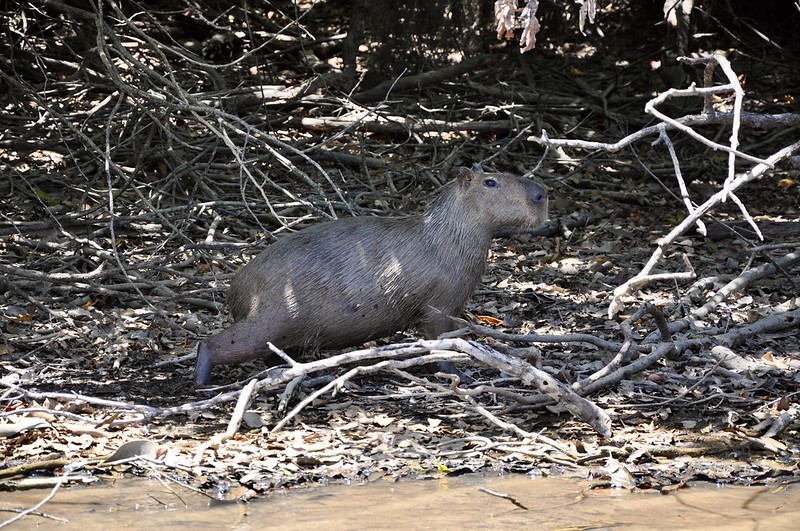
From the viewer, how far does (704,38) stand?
1038cm

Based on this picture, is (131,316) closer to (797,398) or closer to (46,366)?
(46,366)

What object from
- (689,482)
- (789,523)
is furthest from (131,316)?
(789,523)

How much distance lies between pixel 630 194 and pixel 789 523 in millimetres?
4892

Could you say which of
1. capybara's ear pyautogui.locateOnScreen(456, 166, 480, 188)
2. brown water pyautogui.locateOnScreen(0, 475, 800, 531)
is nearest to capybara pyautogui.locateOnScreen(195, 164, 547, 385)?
capybara's ear pyautogui.locateOnScreen(456, 166, 480, 188)

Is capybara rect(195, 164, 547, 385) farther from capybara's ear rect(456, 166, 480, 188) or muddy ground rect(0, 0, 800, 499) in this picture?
muddy ground rect(0, 0, 800, 499)

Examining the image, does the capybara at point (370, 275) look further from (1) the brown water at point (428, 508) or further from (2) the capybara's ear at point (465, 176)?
(1) the brown water at point (428, 508)

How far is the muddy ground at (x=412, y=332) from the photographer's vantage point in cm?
382

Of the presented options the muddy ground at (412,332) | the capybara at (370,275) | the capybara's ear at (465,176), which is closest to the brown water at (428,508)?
the muddy ground at (412,332)

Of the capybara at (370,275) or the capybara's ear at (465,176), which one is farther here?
the capybara's ear at (465,176)

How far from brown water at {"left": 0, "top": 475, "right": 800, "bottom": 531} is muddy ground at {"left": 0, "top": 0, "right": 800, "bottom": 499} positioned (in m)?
0.11

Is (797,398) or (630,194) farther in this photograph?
(630,194)

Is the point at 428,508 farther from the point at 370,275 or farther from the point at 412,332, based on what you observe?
the point at 412,332

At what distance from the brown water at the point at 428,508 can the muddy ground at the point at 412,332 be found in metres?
0.11

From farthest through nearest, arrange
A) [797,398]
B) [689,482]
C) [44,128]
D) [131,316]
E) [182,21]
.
→ 1. [182,21]
2. [44,128]
3. [131,316]
4. [797,398]
5. [689,482]
